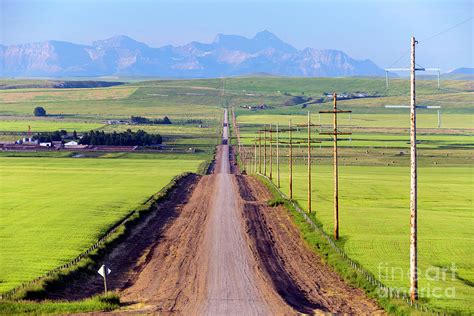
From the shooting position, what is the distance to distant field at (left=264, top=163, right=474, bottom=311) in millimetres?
38938

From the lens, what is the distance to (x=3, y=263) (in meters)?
40.8

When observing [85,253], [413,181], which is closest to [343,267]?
[413,181]

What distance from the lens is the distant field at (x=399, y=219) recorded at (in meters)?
38.9

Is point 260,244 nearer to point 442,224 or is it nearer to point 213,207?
point 442,224

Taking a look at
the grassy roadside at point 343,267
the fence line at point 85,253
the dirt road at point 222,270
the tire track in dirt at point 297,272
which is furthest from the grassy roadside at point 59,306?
the grassy roadside at point 343,267

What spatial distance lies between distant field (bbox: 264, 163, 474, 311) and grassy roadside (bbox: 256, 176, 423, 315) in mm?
915

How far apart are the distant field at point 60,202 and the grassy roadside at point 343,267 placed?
43.2ft

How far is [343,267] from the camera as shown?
40.2m

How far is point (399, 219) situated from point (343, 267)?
19.0 m

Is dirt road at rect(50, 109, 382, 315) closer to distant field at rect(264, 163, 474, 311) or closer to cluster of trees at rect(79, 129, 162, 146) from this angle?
distant field at rect(264, 163, 474, 311)

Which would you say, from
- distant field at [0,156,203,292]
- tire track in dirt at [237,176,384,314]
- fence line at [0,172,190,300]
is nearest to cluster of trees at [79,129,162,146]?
distant field at [0,156,203,292]

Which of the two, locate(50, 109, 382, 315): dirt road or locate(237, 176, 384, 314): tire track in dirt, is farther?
locate(237, 176, 384, 314): tire track in dirt

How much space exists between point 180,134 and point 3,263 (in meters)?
158

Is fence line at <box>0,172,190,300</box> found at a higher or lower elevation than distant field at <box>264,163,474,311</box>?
higher
